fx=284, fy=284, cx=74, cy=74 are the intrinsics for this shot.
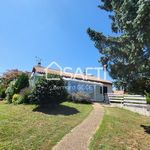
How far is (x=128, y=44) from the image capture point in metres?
14.9

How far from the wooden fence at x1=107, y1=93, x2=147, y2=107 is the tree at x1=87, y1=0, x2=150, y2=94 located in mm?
6337

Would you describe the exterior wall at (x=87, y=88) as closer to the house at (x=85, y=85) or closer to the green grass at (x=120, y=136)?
the house at (x=85, y=85)

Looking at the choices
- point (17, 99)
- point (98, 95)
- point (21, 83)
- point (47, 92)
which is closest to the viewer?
point (47, 92)

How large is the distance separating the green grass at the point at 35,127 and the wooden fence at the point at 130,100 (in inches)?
276

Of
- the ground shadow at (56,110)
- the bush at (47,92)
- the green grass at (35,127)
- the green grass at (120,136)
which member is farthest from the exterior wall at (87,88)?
the green grass at (120,136)

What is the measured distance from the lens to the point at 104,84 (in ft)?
144

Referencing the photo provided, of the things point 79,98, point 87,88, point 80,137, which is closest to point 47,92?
point 79,98

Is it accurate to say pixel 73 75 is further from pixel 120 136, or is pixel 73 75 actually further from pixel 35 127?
pixel 120 136

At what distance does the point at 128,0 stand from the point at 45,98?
41.1ft

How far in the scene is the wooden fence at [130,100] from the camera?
25.3m

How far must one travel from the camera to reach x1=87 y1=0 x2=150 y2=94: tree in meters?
11.3

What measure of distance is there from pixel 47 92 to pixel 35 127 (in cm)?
743

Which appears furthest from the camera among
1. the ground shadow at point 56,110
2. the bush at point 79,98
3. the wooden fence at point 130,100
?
the bush at point 79,98

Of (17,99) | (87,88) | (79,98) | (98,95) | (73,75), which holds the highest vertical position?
(73,75)
